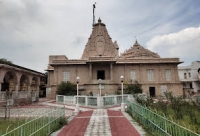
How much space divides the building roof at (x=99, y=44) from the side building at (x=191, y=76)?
739 inches

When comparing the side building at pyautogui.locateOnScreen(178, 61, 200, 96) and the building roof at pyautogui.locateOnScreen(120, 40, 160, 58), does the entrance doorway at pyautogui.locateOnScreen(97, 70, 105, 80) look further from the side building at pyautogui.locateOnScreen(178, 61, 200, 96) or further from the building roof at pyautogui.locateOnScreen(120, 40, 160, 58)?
the side building at pyautogui.locateOnScreen(178, 61, 200, 96)

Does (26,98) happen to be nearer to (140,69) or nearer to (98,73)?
(98,73)

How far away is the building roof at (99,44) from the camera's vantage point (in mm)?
31562

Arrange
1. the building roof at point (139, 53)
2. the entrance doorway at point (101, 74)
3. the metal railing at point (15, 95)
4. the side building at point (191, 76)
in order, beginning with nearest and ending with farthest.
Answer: the metal railing at point (15, 95) < the entrance doorway at point (101, 74) < the building roof at point (139, 53) < the side building at point (191, 76)

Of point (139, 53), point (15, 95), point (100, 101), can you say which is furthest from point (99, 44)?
point (15, 95)

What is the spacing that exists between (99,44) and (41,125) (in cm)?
2631

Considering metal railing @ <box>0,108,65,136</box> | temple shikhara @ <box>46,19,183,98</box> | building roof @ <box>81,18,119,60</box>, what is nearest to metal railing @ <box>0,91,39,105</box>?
temple shikhara @ <box>46,19,183,98</box>

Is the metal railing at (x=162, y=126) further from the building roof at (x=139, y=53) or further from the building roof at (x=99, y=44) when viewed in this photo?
the building roof at (x=139, y=53)

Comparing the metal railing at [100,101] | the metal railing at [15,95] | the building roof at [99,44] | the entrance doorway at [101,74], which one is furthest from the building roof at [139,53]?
the metal railing at [15,95]

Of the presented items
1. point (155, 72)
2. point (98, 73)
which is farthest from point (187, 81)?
point (98, 73)

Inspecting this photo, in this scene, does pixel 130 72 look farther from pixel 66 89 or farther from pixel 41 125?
pixel 41 125

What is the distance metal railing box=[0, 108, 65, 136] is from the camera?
5.28m

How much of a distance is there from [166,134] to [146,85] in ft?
74.2

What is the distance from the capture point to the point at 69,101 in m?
19.4
